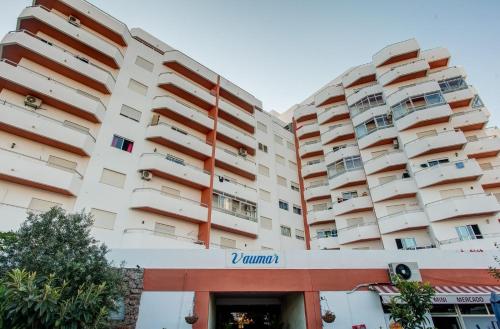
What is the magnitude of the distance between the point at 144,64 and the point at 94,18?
5029 millimetres

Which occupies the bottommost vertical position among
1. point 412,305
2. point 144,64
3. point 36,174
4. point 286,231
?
point 412,305

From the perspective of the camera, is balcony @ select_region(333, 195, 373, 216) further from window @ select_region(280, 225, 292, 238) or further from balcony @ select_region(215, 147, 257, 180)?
balcony @ select_region(215, 147, 257, 180)

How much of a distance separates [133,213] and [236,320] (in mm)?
10217

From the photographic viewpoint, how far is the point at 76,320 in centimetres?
759

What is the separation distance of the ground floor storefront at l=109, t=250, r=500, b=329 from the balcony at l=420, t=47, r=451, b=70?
72.4 feet

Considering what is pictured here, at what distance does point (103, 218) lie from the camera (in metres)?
18.7

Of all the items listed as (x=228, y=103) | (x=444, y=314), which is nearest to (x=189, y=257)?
(x=444, y=314)

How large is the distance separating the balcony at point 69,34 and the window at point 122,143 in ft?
22.3

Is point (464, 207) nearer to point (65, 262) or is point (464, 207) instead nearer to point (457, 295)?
point (457, 295)

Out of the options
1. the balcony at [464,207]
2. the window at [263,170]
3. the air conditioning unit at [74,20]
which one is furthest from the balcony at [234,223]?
the air conditioning unit at [74,20]

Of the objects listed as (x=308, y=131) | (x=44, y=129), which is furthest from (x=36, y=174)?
(x=308, y=131)

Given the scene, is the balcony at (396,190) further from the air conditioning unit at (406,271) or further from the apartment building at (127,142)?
the air conditioning unit at (406,271)

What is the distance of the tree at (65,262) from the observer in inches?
328

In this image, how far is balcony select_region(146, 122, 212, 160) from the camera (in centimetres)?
2327
